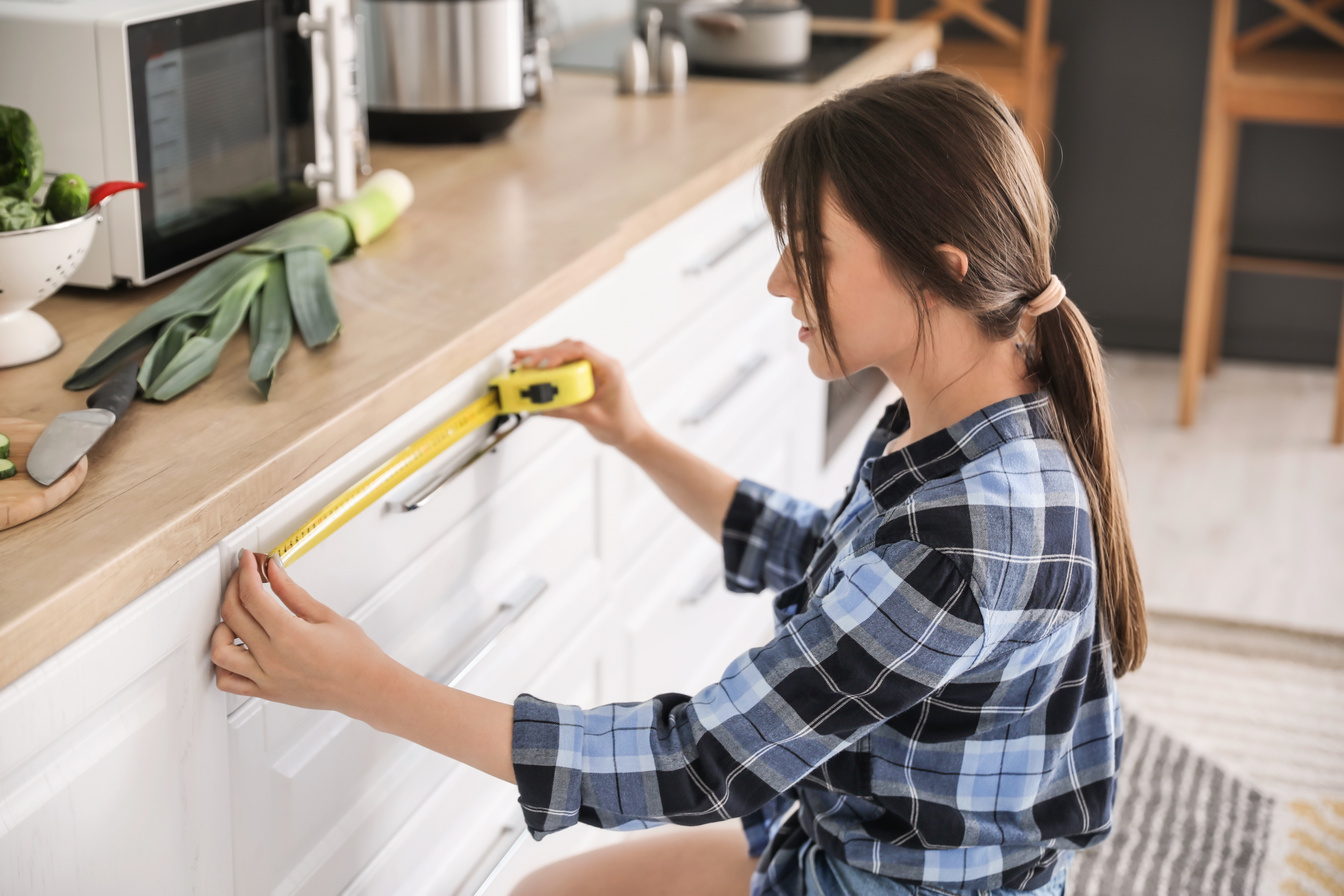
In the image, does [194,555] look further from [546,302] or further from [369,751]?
[546,302]

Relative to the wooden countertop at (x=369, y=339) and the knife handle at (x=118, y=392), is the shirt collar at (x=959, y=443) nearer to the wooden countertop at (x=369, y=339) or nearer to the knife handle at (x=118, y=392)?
the wooden countertop at (x=369, y=339)

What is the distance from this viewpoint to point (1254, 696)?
2.20 meters

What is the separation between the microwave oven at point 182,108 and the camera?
1096 mm

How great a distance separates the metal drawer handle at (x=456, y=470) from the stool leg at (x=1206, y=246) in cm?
240

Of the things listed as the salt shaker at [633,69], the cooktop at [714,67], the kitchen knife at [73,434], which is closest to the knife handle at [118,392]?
the kitchen knife at [73,434]

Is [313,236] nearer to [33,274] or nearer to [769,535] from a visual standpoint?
[33,274]

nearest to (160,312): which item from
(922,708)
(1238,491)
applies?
(922,708)

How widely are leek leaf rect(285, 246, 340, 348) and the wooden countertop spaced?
0.05ft

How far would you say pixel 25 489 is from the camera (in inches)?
30.6

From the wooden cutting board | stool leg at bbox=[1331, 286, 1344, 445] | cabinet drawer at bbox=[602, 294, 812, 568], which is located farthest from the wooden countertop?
stool leg at bbox=[1331, 286, 1344, 445]

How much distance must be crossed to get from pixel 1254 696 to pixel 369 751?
5.44 feet

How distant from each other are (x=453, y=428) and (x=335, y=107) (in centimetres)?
47

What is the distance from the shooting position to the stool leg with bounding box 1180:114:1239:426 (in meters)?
3.07

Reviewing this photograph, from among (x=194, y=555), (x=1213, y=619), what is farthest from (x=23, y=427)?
(x=1213, y=619)
